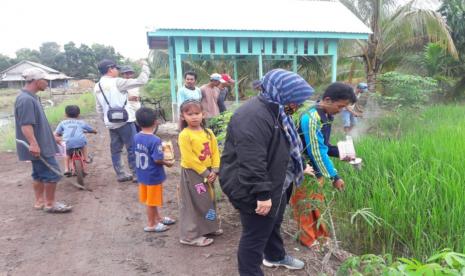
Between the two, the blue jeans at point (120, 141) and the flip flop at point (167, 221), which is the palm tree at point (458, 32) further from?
the flip flop at point (167, 221)

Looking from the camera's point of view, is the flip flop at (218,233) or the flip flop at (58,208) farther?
the flip flop at (58,208)

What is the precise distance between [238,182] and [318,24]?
6162 millimetres

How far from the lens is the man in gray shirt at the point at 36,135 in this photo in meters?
3.70

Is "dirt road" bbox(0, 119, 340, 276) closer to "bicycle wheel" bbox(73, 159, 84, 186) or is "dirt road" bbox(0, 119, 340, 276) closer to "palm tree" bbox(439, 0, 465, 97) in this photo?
"bicycle wheel" bbox(73, 159, 84, 186)

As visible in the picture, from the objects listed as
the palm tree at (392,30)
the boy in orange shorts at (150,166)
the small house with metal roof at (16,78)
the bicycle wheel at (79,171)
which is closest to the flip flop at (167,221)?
the boy in orange shorts at (150,166)

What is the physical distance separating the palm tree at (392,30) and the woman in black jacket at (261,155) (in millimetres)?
10193

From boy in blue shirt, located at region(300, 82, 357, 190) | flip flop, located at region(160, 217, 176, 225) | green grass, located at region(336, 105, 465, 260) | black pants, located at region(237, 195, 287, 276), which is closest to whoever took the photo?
black pants, located at region(237, 195, 287, 276)

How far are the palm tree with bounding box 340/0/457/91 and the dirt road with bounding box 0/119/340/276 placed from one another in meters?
9.43

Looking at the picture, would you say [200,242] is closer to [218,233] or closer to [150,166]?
[218,233]

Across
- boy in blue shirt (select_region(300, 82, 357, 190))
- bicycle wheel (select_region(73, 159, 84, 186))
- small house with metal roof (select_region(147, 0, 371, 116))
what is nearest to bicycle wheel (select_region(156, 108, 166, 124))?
small house with metal roof (select_region(147, 0, 371, 116))

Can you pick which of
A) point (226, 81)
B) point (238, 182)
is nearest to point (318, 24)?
point (226, 81)

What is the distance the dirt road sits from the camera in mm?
2846

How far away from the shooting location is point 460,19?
11133 millimetres

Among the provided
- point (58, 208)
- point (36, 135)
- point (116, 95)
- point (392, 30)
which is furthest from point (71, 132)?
point (392, 30)
